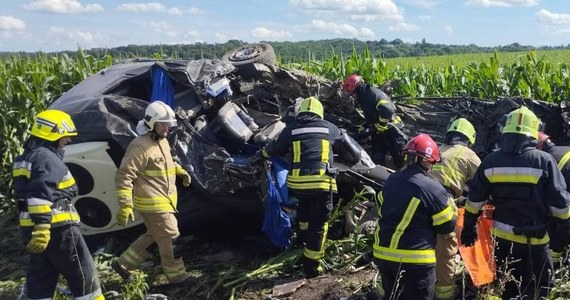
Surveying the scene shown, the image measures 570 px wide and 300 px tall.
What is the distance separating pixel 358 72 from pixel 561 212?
6.35 metres

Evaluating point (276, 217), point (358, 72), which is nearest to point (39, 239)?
point (276, 217)

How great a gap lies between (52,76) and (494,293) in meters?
7.11

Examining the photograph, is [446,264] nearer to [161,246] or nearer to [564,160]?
[564,160]

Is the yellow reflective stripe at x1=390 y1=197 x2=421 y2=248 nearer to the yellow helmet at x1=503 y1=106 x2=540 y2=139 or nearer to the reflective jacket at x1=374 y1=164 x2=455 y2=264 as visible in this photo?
the reflective jacket at x1=374 y1=164 x2=455 y2=264

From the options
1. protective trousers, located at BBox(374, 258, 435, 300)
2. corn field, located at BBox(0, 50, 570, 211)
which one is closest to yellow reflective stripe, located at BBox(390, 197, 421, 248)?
protective trousers, located at BBox(374, 258, 435, 300)

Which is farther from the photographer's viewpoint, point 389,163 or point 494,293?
point 389,163

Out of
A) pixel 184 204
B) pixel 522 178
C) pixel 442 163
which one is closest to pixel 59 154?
pixel 184 204

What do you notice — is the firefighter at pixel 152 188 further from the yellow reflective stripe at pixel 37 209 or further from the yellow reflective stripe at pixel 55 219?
the yellow reflective stripe at pixel 37 209

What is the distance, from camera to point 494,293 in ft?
14.5

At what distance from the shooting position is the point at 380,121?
7.48 metres

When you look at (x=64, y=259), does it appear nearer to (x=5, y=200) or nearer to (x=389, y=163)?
(x=5, y=200)

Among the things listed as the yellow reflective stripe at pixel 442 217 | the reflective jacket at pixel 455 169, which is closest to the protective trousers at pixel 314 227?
the reflective jacket at pixel 455 169

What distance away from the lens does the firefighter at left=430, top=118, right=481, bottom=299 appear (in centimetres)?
469

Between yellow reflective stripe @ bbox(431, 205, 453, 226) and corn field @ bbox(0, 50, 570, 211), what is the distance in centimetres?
490
